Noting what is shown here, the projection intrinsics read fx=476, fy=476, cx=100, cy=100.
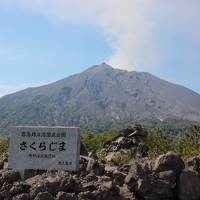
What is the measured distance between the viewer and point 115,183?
1280 centimetres

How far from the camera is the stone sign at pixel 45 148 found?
1359cm

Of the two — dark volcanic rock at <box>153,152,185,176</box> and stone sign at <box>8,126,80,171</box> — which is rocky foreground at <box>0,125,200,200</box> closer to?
dark volcanic rock at <box>153,152,185,176</box>

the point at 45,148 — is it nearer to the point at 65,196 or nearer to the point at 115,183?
the point at 115,183

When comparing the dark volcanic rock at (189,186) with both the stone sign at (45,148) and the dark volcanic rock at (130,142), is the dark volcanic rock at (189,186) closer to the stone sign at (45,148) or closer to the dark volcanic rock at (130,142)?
the stone sign at (45,148)

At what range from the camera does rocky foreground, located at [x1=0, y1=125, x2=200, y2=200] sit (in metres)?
11.5

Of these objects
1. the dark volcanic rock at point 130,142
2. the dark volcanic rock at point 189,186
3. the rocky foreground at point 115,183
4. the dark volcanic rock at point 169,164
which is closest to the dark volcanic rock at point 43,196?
the rocky foreground at point 115,183

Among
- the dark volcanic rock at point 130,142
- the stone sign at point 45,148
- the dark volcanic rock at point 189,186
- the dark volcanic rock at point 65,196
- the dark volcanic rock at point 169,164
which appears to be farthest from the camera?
the dark volcanic rock at point 130,142

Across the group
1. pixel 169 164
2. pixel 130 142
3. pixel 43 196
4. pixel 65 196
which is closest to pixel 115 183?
pixel 169 164

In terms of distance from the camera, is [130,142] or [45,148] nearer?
[45,148]

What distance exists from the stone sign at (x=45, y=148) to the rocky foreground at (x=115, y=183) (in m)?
0.37

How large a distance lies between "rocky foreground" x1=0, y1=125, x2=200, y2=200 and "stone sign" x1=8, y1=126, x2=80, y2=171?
37 centimetres

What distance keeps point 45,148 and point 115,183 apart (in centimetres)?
240

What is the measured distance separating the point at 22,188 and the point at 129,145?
43.6 feet

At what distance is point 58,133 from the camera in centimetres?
1376
